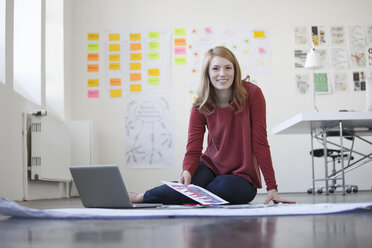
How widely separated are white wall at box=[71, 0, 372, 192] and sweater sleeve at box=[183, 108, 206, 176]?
10.7ft

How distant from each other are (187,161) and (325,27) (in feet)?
13.6

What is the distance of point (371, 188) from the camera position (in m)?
5.48

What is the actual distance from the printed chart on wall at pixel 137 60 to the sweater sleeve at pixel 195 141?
135 inches

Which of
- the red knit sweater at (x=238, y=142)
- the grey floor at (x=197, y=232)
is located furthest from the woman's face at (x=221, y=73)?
the grey floor at (x=197, y=232)

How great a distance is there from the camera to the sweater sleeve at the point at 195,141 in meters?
2.22

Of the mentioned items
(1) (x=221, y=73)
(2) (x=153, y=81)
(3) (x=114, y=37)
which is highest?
(3) (x=114, y=37)

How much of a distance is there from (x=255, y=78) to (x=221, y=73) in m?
3.64

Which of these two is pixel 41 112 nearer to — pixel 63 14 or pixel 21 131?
pixel 21 131

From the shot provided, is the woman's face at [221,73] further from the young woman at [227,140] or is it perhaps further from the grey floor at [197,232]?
the grey floor at [197,232]

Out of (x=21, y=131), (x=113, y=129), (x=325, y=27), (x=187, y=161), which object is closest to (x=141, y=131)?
(x=113, y=129)

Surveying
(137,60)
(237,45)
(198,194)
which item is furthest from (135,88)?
(198,194)

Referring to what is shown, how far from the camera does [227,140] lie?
7.13ft

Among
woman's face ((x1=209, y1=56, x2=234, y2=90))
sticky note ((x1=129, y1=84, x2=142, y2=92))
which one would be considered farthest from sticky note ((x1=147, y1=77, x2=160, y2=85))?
woman's face ((x1=209, y1=56, x2=234, y2=90))

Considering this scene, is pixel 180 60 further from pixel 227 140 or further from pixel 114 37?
pixel 227 140
